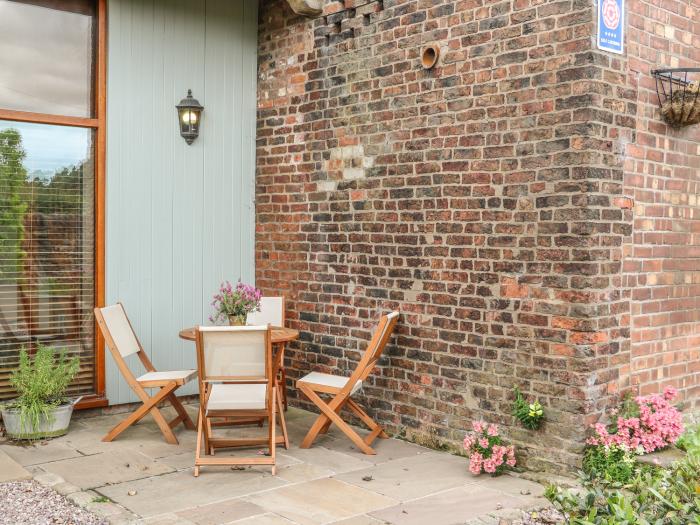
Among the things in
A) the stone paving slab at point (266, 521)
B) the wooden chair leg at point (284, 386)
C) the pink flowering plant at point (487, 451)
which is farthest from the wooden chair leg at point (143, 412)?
the pink flowering plant at point (487, 451)

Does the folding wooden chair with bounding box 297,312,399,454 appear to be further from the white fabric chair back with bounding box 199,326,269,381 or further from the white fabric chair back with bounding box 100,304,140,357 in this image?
the white fabric chair back with bounding box 100,304,140,357

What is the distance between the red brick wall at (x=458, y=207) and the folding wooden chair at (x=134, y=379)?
130cm

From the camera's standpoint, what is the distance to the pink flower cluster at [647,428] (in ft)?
15.0

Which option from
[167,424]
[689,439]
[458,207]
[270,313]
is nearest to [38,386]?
[167,424]

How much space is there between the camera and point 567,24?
180 inches

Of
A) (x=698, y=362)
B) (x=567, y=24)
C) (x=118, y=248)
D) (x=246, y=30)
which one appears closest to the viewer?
(x=567, y=24)

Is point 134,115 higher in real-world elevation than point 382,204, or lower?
higher

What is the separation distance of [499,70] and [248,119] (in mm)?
2771

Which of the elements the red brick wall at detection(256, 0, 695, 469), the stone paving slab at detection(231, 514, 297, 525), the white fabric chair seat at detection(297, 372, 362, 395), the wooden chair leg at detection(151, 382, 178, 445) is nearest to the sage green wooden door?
the red brick wall at detection(256, 0, 695, 469)

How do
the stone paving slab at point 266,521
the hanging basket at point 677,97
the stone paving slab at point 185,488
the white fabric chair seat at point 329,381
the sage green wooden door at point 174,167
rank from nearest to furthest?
the stone paving slab at point 266,521 < the stone paving slab at point 185,488 < the hanging basket at point 677,97 < the white fabric chair seat at point 329,381 < the sage green wooden door at point 174,167

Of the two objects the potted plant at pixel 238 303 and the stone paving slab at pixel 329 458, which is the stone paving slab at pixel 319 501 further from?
the potted plant at pixel 238 303

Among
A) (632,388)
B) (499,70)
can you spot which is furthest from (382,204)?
(632,388)

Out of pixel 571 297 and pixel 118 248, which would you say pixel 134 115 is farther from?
pixel 571 297

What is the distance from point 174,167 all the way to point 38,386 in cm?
212
